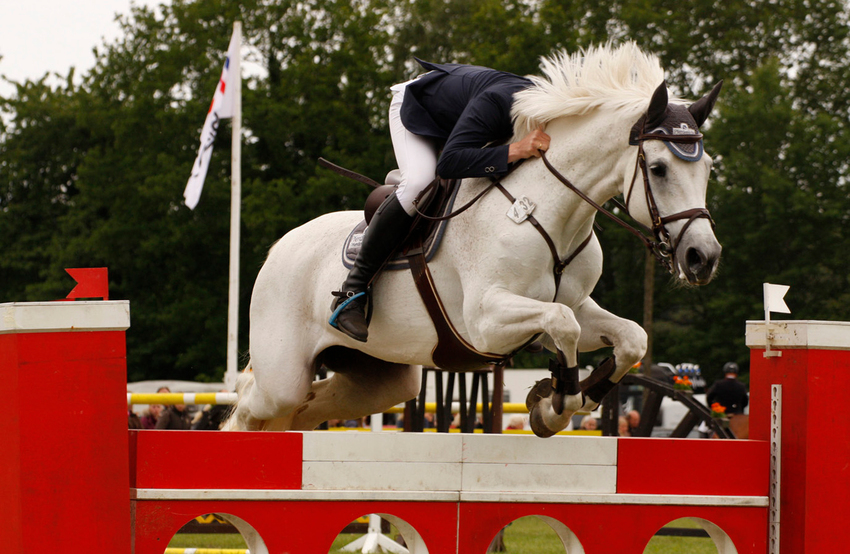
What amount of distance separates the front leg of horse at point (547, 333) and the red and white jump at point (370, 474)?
0.49 ft

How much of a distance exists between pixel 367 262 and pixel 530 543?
4474 mm

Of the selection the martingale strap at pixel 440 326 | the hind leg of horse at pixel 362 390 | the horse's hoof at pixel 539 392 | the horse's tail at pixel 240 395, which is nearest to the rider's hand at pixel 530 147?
the martingale strap at pixel 440 326

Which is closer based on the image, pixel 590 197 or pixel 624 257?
pixel 590 197

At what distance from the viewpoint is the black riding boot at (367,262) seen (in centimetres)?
388

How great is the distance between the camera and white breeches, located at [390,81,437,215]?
154 inches

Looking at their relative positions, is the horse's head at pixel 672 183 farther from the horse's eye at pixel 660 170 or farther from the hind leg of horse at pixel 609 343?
the hind leg of horse at pixel 609 343

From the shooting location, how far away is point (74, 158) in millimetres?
26594

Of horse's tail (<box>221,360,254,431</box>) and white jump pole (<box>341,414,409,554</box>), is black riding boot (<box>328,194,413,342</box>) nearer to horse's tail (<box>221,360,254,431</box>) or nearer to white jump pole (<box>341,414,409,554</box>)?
horse's tail (<box>221,360,254,431</box>)

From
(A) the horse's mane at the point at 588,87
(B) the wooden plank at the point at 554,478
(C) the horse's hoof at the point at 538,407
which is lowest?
(B) the wooden plank at the point at 554,478

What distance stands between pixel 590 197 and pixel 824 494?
4.48 ft

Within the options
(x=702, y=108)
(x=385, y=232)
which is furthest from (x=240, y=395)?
(x=702, y=108)

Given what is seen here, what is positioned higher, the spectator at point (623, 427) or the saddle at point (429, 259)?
the saddle at point (429, 259)

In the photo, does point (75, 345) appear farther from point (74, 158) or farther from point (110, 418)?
point (74, 158)

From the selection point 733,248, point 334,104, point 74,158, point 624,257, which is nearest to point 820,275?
point 733,248
